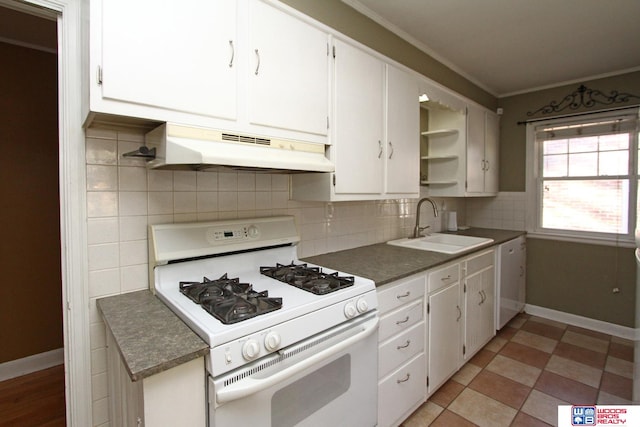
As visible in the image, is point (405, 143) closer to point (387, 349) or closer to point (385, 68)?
point (385, 68)

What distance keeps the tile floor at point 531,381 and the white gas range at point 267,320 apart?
801mm

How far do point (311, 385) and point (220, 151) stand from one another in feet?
3.12

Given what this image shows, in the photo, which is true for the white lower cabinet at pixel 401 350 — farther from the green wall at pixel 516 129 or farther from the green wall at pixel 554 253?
the green wall at pixel 516 129

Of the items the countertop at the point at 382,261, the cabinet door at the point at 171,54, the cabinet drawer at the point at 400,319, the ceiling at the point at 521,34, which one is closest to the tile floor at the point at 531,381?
the cabinet drawer at the point at 400,319

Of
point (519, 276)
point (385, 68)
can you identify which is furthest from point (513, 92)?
point (385, 68)

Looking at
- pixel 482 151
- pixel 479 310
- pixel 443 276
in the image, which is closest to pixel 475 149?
pixel 482 151

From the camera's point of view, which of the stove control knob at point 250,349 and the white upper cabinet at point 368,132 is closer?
the stove control knob at point 250,349

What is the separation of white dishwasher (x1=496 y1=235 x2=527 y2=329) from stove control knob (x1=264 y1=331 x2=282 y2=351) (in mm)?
2370

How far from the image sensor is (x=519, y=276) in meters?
3.21

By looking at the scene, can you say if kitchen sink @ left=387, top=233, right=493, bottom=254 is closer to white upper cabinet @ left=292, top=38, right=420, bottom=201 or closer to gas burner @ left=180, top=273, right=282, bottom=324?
white upper cabinet @ left=292, top=38, right=420, bottom=201

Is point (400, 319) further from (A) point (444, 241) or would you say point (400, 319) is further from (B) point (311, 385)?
(A) point (444, 241)

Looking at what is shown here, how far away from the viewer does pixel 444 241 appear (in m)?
2.96

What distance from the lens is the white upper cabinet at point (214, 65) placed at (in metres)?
1.03

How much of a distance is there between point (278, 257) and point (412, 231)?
5.12 ft
